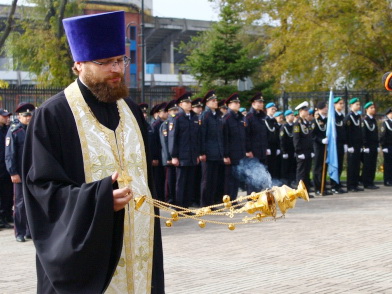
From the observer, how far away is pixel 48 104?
443 centimetres

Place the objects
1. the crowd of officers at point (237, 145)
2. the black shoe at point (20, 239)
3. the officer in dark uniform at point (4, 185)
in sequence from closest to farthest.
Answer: the black shoe at point (20, 239)
the officer in dark uniform at point (4, 185)
the crowd of officers at point (237, 145)

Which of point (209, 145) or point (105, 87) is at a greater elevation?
point (105, 87)

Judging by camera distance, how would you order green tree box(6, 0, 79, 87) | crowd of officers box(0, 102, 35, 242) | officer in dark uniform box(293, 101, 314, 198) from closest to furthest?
crowd of officers box(0, 102, 35, 242)
officer in dark uniform box(293, 101, 314, 198)
green tree box(6, 0, 79, 87)

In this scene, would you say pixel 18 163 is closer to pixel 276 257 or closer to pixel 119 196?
pixel 276 257

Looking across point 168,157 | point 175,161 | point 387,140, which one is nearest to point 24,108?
point 175,161

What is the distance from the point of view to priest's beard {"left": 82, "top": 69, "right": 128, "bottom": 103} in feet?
14.5

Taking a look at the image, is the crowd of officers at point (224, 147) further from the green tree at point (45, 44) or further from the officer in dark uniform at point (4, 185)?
the green tree at point (45, 44)

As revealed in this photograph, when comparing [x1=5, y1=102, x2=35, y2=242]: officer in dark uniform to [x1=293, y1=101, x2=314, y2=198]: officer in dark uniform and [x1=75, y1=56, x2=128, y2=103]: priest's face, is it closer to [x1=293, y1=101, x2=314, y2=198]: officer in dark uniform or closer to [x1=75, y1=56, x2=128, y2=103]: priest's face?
[x1=293, y1=101, x2=314, y2=198]: officer in dark uniform

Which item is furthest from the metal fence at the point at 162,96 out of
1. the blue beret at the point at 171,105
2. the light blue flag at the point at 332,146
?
the blue beret at the point at 171,105

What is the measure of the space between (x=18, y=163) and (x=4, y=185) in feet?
5.18

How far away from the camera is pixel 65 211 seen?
13.2 ft

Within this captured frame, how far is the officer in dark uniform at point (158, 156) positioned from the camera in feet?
51.7

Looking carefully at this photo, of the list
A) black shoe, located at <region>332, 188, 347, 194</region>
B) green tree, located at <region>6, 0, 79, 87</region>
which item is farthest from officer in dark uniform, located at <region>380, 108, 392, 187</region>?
green tree, located at <region>6, 0, 79, 87</region>

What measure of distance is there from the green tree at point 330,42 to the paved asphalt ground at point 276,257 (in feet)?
39.8
